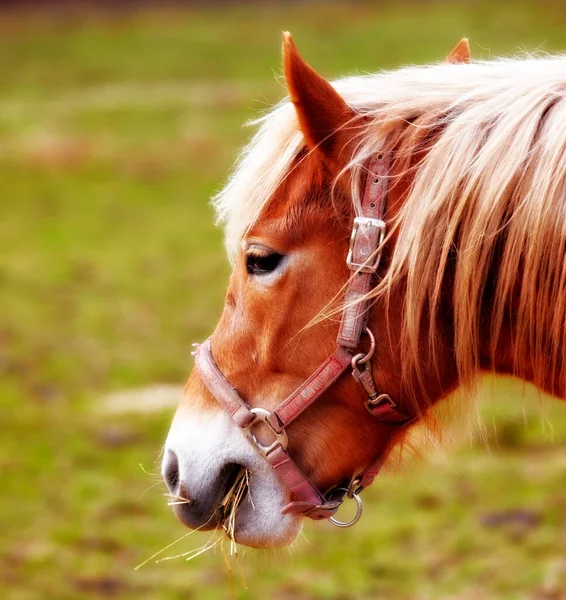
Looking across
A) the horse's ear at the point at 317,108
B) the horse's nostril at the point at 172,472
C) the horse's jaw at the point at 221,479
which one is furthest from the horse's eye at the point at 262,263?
the horse's nostril at the point at 172,472

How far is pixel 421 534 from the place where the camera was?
4809 millimetres

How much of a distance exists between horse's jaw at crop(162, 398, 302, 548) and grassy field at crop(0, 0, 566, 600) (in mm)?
488

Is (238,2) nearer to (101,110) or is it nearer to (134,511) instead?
(101,110)

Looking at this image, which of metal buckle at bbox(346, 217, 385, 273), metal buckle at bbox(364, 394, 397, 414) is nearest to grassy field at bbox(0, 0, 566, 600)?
metal buckle at bbox(364, 394, 397, 414)

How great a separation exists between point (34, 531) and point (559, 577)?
9.36 ft

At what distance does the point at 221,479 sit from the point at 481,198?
99 centimetres

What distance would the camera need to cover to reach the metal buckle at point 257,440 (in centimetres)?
225

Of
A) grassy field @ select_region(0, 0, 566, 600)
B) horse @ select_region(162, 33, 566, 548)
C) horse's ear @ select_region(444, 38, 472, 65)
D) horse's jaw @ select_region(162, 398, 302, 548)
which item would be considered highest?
horse's ear @ select_region(444, 38, 472, 65)

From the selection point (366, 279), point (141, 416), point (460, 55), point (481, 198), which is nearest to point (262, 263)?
point (366, 279)

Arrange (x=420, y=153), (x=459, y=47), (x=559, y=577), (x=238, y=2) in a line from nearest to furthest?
(x=420, y=153)
(x=459, y=47)
(x=559, y=577)
(x=238, y=2)

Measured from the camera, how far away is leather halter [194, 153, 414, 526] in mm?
2121

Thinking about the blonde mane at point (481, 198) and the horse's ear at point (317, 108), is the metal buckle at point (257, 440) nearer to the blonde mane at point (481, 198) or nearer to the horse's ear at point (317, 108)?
the blonde mane at point (481, 198)

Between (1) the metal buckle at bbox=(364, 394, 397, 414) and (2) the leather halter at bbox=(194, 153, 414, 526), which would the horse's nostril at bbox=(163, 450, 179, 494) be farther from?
(1) the metal buckle at bbox=(364, 394, 397, 414)

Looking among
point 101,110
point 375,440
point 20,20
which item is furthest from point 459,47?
point 20,20
